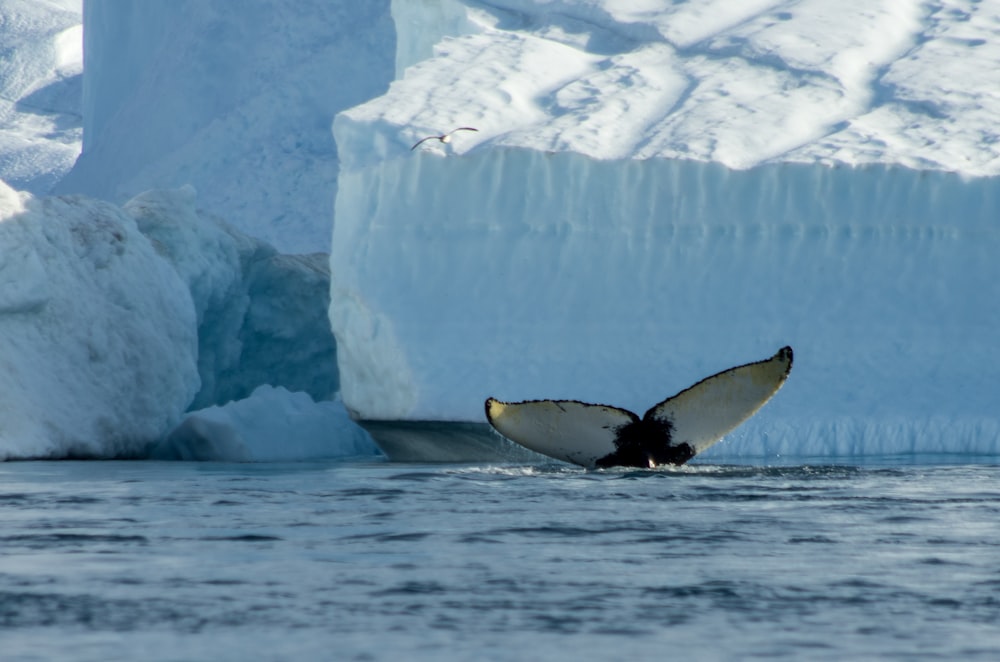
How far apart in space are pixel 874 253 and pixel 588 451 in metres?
3.34

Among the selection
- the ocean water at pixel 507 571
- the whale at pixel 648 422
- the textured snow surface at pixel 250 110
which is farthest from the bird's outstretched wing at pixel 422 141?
the textured snow surface at pixel 250 110

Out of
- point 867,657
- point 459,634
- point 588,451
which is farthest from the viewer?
point 588,451

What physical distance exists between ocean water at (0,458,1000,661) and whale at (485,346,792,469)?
3.22 ft

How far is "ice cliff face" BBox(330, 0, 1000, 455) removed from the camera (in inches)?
456

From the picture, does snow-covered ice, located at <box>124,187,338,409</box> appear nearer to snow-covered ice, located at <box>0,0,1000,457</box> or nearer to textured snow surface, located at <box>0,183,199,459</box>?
snow-covered ice, located at <box>0,0,1000,457</box>

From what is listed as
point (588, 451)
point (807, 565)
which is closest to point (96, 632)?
point (807, 565)

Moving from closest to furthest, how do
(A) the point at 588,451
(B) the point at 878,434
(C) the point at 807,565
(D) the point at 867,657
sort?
(D) the point at 867,657 → (C) the point at 807,565 → (A) the point at 588,451 → (B) the point at 878,434

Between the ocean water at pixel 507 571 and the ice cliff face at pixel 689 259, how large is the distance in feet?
9.93

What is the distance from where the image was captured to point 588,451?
9695mm

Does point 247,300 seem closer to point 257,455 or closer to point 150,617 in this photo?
point 257,455

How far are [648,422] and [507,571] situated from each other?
4674 mm

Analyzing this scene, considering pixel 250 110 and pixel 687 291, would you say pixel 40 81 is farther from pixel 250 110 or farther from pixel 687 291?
pixel 687 291

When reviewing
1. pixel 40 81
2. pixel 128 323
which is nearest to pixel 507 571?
pixel 128 323

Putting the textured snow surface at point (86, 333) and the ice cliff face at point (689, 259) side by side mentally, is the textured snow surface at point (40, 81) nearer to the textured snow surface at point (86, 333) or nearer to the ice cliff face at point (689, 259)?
the textured snow surface at point (86, 333)
